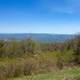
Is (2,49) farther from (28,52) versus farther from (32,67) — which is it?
(32,67)

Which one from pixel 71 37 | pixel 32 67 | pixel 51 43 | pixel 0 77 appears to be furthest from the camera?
pixel 51 43

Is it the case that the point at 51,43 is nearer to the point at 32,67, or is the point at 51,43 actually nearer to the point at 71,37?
the point at 71,37

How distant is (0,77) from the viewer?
13.1m

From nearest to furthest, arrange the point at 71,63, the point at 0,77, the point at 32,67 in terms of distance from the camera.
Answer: the point at 0,77 → the point at 32,67 → the point at 71,63

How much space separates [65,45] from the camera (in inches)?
1511

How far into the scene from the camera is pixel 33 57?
95.9 ft

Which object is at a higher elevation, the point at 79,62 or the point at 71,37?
the point at 71,37

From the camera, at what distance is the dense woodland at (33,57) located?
21641 mm

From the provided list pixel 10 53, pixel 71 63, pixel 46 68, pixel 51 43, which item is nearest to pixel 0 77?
pixel 46 68

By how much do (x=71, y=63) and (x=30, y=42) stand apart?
10068 mm

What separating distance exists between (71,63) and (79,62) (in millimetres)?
983

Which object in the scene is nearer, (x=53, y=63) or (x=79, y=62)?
(x=53, y=63)

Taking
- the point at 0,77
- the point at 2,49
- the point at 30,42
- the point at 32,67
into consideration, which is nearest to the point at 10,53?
the point at 2,49

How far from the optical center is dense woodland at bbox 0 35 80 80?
21.6 m
